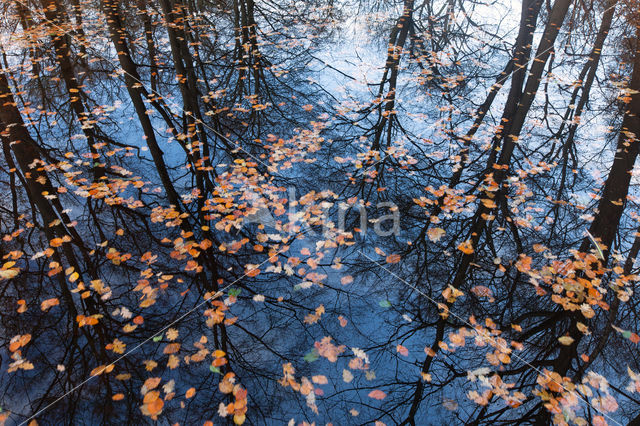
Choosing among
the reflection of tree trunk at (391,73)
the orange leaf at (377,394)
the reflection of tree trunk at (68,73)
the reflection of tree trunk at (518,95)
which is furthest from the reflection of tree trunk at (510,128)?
the reflection of tree trunk at (68,73)

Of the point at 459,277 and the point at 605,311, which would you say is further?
the point at 459,277

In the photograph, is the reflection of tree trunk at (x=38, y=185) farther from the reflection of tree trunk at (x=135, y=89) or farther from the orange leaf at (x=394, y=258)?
the orange leaf at (x=394, y=258)

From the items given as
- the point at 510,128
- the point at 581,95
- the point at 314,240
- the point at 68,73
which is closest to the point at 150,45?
the point at 68,73

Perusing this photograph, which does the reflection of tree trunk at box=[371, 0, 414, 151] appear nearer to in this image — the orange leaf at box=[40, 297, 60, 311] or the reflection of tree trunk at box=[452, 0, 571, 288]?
the reflection of tree trunk at box=[452, 0, 571, 288]

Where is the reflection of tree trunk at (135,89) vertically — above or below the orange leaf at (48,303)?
above

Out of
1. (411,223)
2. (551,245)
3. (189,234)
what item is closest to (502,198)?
(551,245)

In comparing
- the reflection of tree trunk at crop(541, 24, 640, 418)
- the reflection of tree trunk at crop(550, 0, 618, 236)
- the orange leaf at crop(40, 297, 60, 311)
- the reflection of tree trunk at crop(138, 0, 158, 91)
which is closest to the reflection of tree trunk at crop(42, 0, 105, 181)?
the reflection of tree trunk at crop(138, 0, 158, 91)

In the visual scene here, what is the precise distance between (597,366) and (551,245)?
44.9 inches

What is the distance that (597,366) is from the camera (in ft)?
7.61

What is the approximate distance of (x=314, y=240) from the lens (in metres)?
3.12

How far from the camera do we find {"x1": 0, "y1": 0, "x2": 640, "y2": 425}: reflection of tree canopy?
7.12 ft

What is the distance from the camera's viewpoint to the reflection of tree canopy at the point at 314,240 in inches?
85.4

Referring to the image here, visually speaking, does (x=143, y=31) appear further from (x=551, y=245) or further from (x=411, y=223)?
(x=551, y=245)

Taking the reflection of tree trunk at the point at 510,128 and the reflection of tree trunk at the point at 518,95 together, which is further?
the reflection of tree trunk at the point at 510,128
